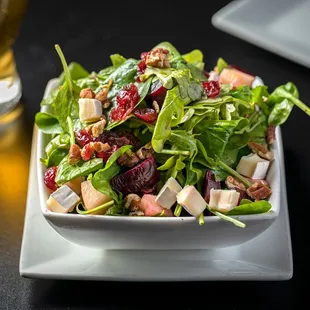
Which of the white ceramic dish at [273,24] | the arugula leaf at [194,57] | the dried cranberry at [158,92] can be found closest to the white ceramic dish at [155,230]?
the dried cranberry at [158,92]

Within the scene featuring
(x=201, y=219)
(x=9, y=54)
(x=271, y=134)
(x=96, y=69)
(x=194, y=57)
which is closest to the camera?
(x=201, y=219)

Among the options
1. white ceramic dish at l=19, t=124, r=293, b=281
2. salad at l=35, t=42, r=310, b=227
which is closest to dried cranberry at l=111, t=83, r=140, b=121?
salad at l=35, t=42, r=310, b=227

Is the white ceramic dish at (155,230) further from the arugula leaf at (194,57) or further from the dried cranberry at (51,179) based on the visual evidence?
the arugula leaf at (194,57)

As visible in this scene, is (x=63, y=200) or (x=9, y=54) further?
(x=9, y=54)

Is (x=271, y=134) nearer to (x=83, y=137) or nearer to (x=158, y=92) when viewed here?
(x=158, y=92)

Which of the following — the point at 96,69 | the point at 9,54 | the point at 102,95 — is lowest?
the point at 96,69

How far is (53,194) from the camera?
3.66 feet

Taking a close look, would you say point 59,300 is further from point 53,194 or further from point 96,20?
point 96,20

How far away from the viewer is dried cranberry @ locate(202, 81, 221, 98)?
1.23 m

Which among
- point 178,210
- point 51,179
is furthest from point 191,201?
point 51,179

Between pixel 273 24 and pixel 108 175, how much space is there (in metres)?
0.85

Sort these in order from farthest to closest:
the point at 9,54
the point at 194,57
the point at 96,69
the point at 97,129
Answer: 1. the point at 96,69
2. the point at 9,54
3. the point at 194,57
4. the point at 97,129

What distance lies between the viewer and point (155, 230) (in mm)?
1096

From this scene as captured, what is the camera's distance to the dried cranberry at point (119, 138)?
1173 mm
